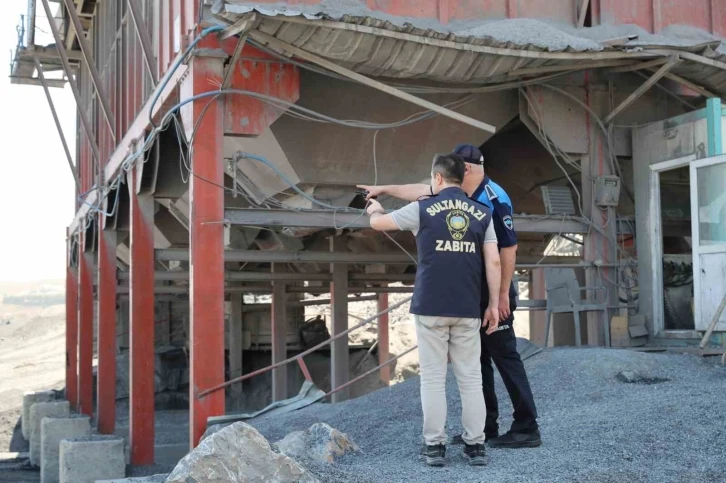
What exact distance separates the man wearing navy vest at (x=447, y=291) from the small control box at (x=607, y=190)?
6687 mm

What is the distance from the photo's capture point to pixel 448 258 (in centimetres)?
561

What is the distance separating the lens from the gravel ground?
5535 millimetres

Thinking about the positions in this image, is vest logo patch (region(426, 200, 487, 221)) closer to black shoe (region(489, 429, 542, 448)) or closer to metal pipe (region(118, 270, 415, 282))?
black shoe (region(489, 429, 542, 448))

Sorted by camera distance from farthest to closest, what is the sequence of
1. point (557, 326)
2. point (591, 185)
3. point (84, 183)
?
point (84, 183) < point (557, 326) < point (591, 185)

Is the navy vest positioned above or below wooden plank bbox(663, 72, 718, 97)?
below

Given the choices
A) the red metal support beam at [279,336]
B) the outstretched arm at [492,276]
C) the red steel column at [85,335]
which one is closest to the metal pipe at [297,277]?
the red metal support beam at [279,336]

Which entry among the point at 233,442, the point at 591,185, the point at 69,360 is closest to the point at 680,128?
the point at 591,185

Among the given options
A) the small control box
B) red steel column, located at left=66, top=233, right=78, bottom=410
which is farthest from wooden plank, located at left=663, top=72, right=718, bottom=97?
red steel column, located at left=66, top=233, right=78, bottom=410

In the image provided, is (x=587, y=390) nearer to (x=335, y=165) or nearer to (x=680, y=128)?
(x=680, y=128)

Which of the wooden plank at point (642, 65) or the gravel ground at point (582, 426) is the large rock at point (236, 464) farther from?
the wooden plank at point (642, 65)

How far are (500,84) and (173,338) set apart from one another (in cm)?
2017

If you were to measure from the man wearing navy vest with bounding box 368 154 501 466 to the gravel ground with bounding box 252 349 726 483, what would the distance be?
0.33 meters

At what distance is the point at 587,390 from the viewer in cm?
826

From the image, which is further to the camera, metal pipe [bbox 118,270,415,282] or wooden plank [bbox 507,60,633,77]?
metal pipe [bbox 118,270,415,282]
